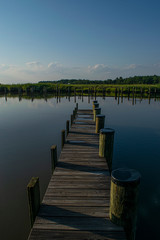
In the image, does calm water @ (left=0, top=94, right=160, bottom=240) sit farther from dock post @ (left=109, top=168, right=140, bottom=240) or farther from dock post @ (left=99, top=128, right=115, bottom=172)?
dock post @ (left=99, top=128, right=115, bottom=172)

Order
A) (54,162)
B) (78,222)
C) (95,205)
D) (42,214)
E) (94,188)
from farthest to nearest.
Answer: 1. (54,162)
2. (94,188)
3. (95,205)
4. (42,214)
5. (78,222)

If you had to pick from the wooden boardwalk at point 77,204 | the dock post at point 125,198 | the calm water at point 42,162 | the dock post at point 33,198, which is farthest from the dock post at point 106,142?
the dock post at point 33,198

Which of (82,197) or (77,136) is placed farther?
(77,136)

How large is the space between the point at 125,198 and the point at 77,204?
64.4 inches

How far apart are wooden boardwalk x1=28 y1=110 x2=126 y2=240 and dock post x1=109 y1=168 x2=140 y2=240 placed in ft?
0.85

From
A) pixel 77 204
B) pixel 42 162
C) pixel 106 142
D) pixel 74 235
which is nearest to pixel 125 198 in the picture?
pixel 74 235

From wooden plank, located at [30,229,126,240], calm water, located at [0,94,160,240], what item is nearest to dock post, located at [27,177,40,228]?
wooden plank, located at [30,229,126,240]

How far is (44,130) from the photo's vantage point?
55.6 ft

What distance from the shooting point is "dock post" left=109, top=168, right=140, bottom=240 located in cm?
354

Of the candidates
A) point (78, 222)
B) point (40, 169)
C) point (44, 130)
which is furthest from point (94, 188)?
point (44, 130)

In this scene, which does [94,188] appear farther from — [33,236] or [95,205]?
[33,236]

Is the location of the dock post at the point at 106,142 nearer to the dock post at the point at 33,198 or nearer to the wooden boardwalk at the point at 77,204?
the wooden boardwalk at the point at 77,204

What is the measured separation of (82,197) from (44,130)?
12.7 metres

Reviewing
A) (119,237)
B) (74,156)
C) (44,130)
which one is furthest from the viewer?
(44,130)
